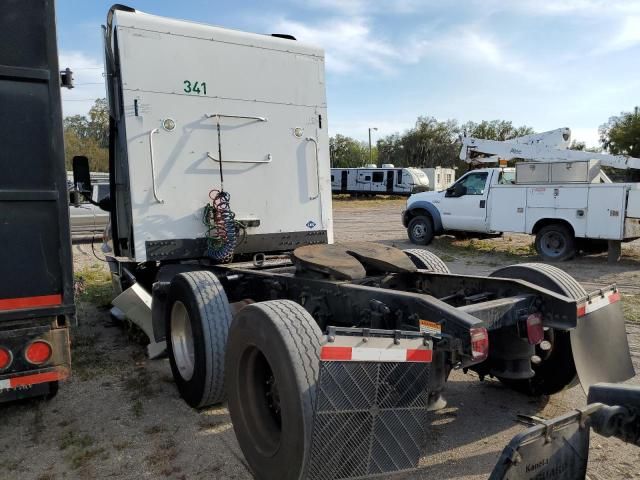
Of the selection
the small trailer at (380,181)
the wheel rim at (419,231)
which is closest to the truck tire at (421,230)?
the wheel rim at (419,231)

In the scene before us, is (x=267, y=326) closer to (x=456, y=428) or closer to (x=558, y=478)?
(x=558, y=478)

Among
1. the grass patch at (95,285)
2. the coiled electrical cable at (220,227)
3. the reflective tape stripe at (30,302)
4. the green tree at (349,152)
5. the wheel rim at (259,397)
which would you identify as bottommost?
the grass patch at (95,285)

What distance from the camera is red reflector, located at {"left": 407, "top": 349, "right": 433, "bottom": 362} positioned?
8.78ft

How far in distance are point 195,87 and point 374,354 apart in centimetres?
359

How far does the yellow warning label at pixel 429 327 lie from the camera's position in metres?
3.01

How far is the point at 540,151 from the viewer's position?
14.3 meters

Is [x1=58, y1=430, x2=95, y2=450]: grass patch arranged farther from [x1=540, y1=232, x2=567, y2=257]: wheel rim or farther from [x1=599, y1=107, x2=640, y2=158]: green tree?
[x1=599, y1=107, x2=640, y2=158]: green tree

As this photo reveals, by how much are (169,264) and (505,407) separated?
3.34 meters

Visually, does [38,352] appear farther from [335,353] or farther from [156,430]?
[335,353]

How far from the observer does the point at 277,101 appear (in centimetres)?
559

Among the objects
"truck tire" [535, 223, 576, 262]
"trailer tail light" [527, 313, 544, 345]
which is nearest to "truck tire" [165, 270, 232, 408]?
"trailer tail light" [527, 313, 544, 345]

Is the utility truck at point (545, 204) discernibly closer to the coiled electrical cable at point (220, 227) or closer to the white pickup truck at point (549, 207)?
the white pickup truck at point (549, 207)

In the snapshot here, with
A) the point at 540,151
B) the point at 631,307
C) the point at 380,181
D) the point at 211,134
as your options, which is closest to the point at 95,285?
the point at 211,134

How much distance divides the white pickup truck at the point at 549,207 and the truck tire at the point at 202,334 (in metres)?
9.33
